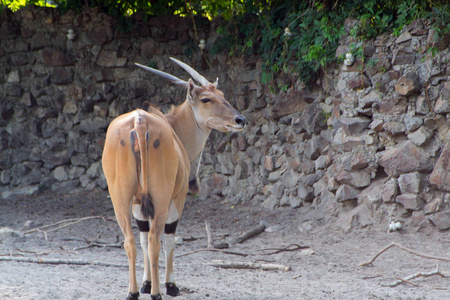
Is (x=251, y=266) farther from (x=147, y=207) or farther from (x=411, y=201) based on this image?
(x=411, y=201)

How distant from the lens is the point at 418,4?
16.7 ft

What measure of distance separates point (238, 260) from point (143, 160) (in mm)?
1928

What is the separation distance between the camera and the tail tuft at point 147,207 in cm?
324

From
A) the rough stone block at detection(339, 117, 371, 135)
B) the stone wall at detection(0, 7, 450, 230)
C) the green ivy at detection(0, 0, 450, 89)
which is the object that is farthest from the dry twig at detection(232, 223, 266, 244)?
the green ivy at detection(0, 0, 450, 89)

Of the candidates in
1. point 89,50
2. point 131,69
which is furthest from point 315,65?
point 89,50

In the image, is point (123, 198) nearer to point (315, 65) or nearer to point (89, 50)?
point (315, 65)

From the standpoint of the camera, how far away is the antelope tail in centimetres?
320

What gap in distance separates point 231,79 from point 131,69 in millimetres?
1675

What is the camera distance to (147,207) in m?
3.24

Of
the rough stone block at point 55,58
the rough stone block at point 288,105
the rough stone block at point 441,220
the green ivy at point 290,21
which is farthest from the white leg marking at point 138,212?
the rough stone block at point 55,58

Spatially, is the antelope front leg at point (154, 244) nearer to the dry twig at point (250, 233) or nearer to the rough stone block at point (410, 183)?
the dry twig at point (250, 233)

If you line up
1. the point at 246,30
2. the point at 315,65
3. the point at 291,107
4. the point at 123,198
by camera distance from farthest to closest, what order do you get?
the point at 246,30 → the point at 291,107 → the point at 315,65 → the point at 123,198

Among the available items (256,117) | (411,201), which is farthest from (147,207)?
(256,117)

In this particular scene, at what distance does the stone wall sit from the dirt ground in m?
0.30
